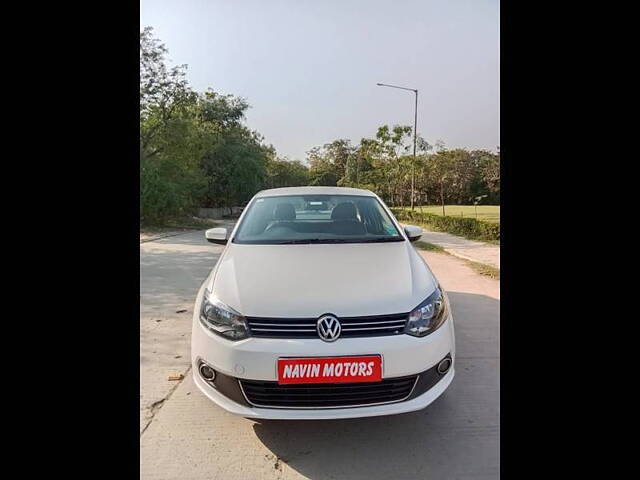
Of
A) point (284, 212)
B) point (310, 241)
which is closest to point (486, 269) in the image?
point (284, 212)

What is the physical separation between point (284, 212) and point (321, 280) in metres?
1.35

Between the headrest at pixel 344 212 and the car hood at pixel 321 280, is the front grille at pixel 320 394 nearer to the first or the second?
the car hood at pixel 321 280

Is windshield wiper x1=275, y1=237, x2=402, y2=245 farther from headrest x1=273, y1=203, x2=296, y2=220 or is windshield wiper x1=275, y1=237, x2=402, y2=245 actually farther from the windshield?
headrest x1=273, y1=203, x2=296, y2=220

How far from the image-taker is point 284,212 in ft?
11.2

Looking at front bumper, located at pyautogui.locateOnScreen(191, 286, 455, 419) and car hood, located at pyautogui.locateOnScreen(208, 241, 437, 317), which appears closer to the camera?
front bumper, located at pyautogui.locateOnScreen(191, 286, 455, 419)

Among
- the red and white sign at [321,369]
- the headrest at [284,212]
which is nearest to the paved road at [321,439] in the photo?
the red and white sign at [321,369]

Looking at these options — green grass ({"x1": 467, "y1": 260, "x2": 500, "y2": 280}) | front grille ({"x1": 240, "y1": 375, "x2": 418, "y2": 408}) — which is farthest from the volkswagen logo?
green grass ({"x1": 467, "y1": 260, "x2": 500, "y2": 280})

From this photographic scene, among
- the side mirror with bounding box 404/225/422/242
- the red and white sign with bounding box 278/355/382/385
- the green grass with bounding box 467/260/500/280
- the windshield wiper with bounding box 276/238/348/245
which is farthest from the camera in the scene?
the green grass with bounding box 467/260/500/280

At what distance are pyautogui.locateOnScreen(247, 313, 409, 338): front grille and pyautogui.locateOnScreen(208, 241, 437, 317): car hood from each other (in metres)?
0.03

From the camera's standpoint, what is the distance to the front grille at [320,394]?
1831 millimetres

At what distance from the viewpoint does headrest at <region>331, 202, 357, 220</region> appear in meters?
3.33
